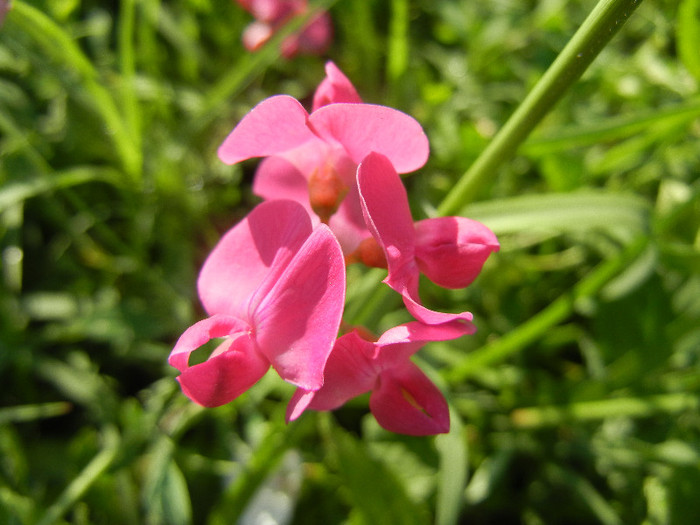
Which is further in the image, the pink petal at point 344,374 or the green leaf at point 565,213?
the green leaf at point 565,213

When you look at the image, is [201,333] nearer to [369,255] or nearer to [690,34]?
[369,255]

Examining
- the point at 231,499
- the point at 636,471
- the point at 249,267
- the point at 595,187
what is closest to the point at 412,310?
the point at 249,267

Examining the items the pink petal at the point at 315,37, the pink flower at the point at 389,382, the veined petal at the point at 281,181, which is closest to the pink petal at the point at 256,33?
the pink petal at the point at 315,37

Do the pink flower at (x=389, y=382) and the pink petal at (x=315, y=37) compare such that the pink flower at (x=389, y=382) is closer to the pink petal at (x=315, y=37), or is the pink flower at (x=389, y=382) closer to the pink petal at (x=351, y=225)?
the pink petal at (x=351, y=225)

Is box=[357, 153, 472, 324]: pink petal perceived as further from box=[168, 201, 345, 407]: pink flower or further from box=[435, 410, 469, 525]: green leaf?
box=[435, 410, 469, 525]: green leaf

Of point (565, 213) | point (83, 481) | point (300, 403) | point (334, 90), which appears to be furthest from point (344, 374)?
point (83, 481)
